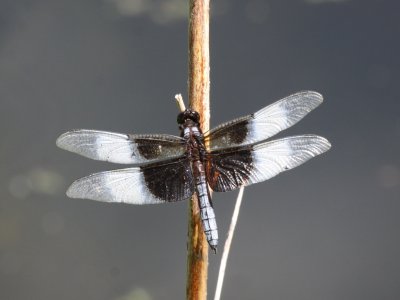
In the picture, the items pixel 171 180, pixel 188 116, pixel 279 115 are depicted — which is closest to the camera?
pixel 188 116

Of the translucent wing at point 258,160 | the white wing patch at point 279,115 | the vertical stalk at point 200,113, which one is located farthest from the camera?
the white wing patch at point 279,115

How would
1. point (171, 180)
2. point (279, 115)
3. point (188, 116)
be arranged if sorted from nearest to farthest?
point (188, 116) < point (171, 180) < point (279, 115)

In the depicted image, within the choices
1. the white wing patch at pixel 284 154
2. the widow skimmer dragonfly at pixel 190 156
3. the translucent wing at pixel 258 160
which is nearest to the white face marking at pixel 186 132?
the widow skimmer dragonfly at pixel 190 156

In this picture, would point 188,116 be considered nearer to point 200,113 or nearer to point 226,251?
point 200,113

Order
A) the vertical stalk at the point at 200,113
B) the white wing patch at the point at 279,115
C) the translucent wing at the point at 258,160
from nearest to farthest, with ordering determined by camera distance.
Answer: the vertical stalk at the point at 200,113
the translucent wing at the point at 258,160
the white wing patch at the point at 279,115

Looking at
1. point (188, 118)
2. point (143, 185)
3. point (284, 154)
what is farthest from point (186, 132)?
point (284, 154)

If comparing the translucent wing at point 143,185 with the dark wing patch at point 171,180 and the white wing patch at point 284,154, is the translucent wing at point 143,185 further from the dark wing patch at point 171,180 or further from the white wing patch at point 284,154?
the white wing patch at point 284,154

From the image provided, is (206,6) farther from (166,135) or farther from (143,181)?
(143,181)
